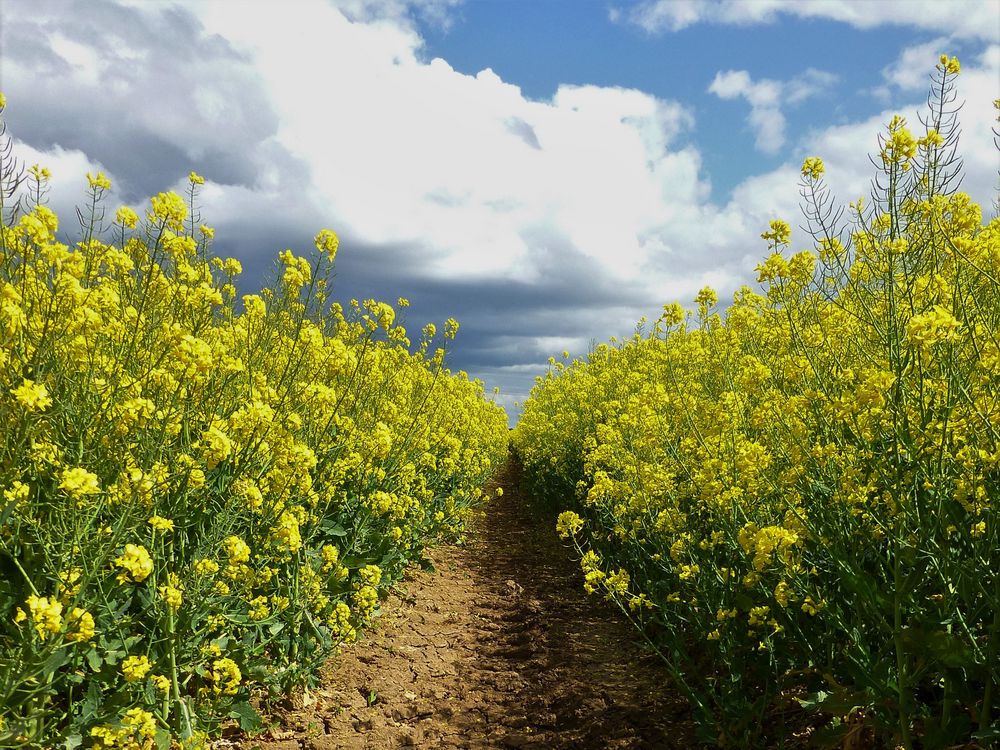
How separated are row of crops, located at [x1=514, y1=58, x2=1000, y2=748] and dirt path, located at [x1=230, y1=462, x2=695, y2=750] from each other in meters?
0.44

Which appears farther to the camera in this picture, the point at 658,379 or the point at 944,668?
the point at 658,379

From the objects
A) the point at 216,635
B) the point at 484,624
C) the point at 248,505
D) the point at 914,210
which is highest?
the point at 914,210

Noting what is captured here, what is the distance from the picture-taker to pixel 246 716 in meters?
3.26

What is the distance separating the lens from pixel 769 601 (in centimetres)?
330

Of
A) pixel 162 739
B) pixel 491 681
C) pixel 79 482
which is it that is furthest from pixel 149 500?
pixel 491 681

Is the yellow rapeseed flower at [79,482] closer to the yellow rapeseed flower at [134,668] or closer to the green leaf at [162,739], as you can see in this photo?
the yellow rapeseed flower at [134,668]

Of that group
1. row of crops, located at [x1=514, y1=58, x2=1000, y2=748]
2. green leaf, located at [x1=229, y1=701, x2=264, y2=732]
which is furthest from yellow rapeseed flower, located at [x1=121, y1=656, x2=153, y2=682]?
row of crops, located at [x1=514, y1=58, x2=1000, y2=748]

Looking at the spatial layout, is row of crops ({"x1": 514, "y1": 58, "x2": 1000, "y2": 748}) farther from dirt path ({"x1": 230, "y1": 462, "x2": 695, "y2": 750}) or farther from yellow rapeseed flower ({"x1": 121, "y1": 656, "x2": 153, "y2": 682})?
yellow rapeseed flower ({"x1": 121, "y1": 656, "x2": 153, "y2": 682})

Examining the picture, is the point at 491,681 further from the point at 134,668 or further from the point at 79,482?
the point at 79,482

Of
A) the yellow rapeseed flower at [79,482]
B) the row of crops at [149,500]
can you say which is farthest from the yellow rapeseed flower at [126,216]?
the yellow rapeseed flower at [79,482]

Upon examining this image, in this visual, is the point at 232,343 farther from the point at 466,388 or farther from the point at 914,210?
the point at 466,388

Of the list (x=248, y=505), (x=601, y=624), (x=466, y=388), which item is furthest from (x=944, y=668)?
(x=466, y=388)

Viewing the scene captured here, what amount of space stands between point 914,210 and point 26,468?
12.3 feet

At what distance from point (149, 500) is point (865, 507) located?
2840 mm
